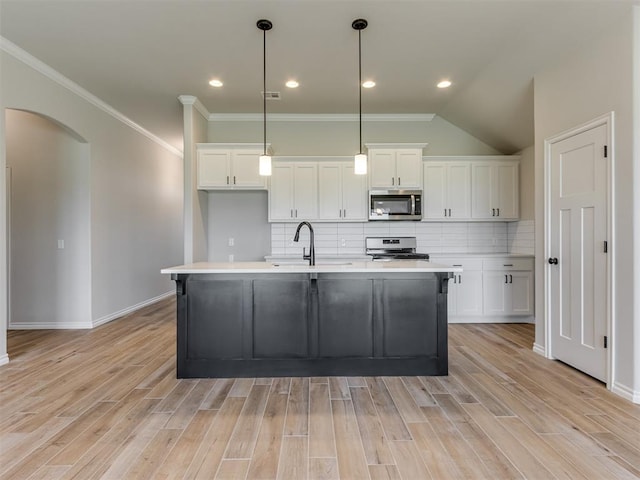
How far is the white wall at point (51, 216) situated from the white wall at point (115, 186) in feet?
0.42

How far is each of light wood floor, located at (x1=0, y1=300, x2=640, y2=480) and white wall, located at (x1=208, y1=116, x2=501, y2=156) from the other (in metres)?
3.36

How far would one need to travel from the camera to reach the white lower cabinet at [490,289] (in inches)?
180

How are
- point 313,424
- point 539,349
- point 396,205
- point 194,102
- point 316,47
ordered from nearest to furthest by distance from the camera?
point 313,424
point 316,47
point 539,349
point 194,102
point 396,205

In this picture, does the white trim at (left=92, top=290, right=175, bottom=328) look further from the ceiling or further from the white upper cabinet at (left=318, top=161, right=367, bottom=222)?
the white upper cabinet at (left=318, top=161, right=367, bottom=222)

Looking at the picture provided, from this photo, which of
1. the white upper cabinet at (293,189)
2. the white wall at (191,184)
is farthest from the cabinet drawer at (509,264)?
the white wall at (191,184)

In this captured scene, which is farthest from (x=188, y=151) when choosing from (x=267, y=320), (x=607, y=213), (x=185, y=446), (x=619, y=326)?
(x=619, y=326)

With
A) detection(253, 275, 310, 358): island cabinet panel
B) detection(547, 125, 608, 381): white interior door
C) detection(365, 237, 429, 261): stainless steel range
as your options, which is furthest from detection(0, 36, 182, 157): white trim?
detection(547, 125, 608, 381): white interior door

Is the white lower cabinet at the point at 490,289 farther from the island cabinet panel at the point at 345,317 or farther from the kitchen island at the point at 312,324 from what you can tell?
the island cabinet panel at the point at 345,317

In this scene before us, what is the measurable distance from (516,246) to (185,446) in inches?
193

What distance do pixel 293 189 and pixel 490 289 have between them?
3.01 m

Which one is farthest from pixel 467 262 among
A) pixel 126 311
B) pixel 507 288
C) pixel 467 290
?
pixel 126 311

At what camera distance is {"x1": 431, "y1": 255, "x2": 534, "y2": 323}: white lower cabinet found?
4562 mm

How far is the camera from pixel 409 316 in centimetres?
286

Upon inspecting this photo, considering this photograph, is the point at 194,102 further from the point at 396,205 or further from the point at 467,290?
the point at 467,290
